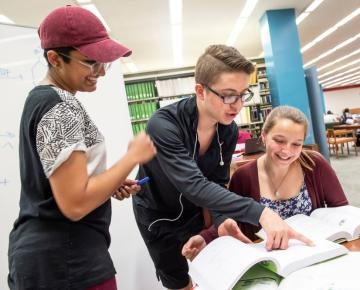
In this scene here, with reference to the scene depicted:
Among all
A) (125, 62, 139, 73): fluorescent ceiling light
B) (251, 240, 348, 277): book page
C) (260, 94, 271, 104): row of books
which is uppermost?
(125, 62, 139, 73): fluorescent ceiling light

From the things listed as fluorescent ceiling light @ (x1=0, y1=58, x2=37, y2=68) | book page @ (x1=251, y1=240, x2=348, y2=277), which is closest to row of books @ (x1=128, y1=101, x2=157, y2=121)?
fluorescent ceiling light @ (x1=0, y1=58, x2=37, y2=68)

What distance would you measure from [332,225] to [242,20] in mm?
5666

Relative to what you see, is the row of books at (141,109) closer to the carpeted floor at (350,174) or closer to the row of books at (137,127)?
the row of books at (137,127)

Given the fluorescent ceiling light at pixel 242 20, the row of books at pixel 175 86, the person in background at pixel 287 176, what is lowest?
the person in background at pixel 287 176

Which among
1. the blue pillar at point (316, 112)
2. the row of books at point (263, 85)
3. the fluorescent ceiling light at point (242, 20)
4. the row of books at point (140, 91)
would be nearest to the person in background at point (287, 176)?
the blue pillar at point (316, 112)

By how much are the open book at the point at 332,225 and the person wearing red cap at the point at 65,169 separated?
1.80 feet

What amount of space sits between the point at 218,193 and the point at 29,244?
533 mm

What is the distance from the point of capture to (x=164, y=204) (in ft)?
4.74

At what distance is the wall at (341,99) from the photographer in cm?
2233

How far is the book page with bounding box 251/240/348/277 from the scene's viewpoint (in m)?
0.78

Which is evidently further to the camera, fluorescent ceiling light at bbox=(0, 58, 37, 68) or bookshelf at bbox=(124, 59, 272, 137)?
bookshelf at bbox=(124, 59, 272, 137)

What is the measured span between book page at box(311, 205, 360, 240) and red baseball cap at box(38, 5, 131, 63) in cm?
85

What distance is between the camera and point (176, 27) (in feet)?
19.9

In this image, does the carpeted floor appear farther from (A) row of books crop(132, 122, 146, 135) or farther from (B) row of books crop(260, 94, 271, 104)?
(A) row of books crop(132, 122, 146, 135)
